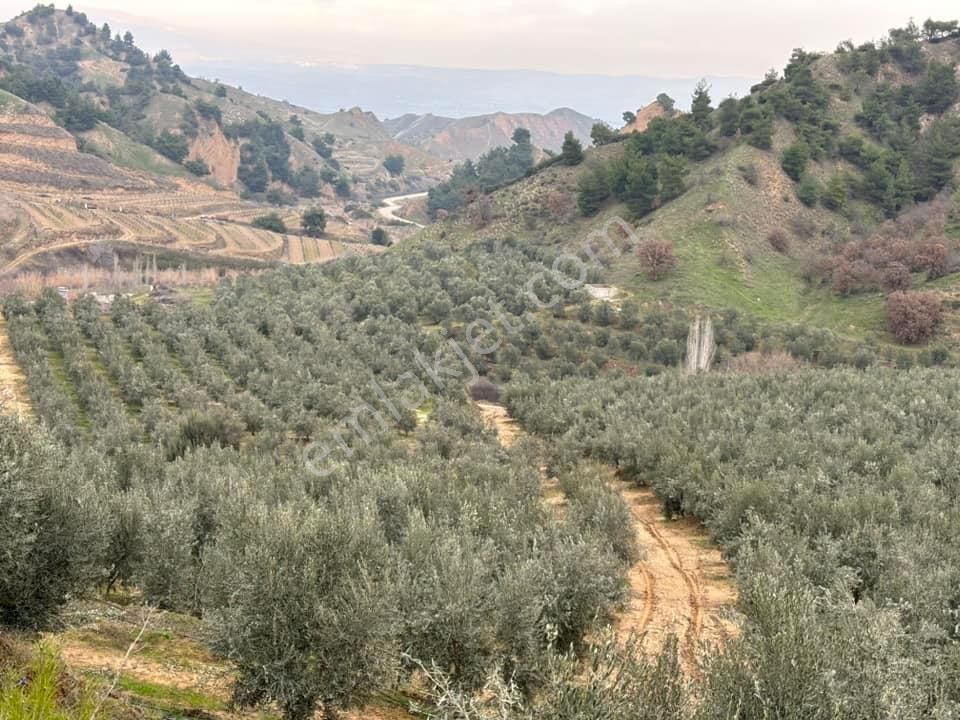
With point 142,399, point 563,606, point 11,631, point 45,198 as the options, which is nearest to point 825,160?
point 142,399

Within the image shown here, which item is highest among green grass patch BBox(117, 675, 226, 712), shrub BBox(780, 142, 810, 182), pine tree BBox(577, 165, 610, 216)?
shrub BBox(780, 142, 810, 182)

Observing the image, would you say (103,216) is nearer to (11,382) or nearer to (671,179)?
(11,382)

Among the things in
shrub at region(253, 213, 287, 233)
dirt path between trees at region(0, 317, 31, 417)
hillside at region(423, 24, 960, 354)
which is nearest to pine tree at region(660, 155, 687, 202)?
hillside at region(423, 24, 960, 354)

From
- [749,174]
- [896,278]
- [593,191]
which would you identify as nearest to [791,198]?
[749,174]

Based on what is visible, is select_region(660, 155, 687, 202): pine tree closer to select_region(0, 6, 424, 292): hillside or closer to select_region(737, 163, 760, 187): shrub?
select_region(737, 163, 760, 187): shrub

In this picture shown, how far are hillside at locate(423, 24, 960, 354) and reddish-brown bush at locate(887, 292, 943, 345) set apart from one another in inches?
46.9

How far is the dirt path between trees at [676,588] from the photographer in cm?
1873

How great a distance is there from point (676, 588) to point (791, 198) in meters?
69.5

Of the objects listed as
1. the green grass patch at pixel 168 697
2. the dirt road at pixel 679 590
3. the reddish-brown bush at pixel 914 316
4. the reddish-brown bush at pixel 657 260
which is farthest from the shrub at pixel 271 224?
the green grass patch at pixel 168 697

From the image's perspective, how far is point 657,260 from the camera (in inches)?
2731

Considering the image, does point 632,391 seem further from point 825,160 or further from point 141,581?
point 825,160

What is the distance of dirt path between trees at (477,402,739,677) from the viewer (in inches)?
738

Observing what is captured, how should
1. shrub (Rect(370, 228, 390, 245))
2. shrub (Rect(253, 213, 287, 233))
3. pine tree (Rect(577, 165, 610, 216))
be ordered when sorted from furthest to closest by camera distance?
shrub (Rect(370, 228, 390, 245)), shrub (Rect(253, 213, 287, 233)), pine tree (Rect(577, 165, 610, 216))

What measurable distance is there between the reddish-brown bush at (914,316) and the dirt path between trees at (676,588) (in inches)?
1433
